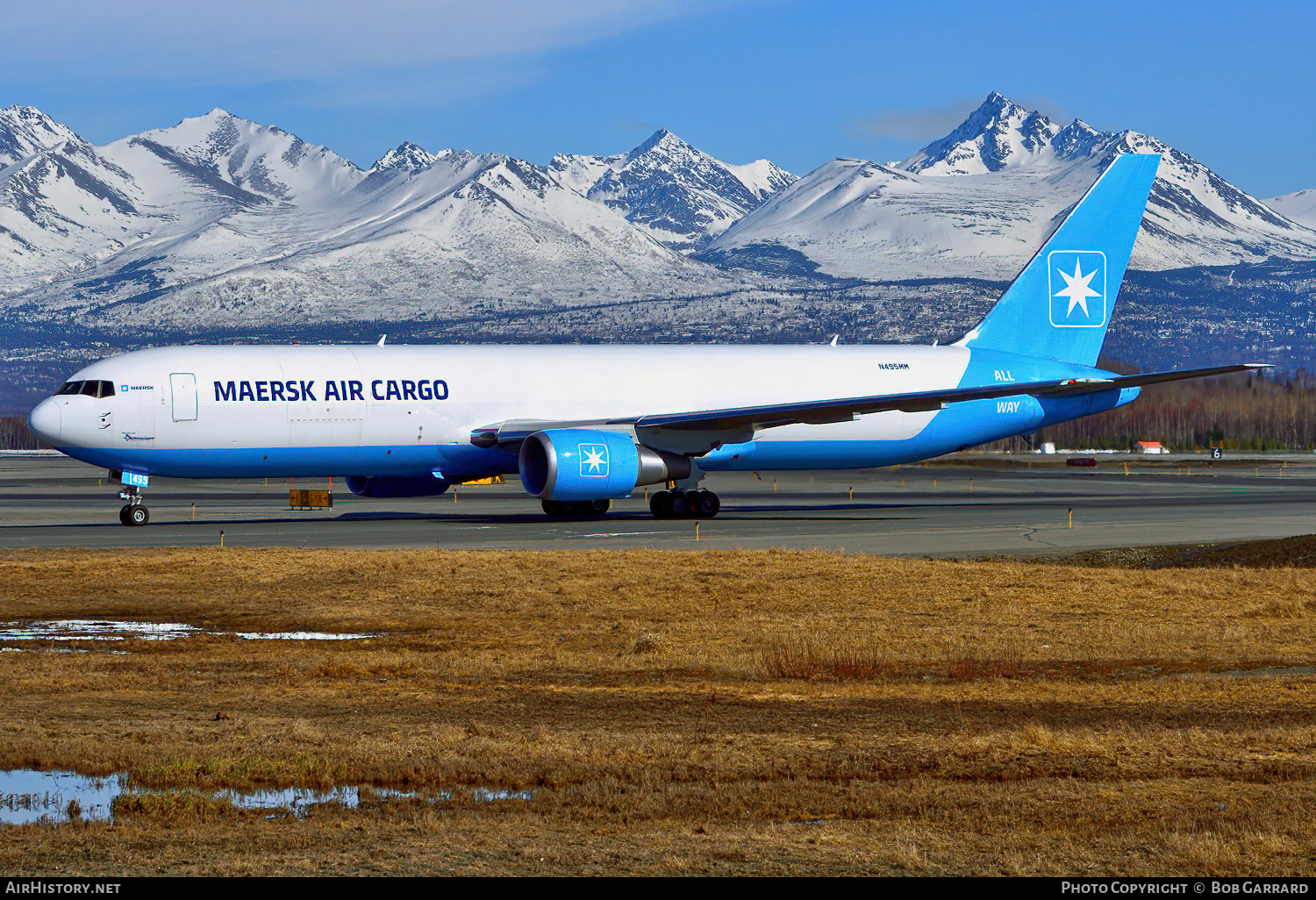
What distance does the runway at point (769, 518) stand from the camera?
37281 millimetres

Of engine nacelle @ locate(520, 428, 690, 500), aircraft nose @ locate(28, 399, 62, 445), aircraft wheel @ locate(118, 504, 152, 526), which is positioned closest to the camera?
aircraft nose @ locate(28, 399, 62, 445)

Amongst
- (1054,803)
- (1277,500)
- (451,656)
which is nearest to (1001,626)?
(451,656)

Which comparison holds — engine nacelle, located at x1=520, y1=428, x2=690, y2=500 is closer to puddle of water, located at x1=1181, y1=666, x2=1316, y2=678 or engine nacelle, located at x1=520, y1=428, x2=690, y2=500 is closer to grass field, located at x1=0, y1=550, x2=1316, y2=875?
grass field, located at x1=0, y1=550, x2=1316, y2=875

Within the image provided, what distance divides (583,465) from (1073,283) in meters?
19.4

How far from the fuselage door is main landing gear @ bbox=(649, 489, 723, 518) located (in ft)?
42.1

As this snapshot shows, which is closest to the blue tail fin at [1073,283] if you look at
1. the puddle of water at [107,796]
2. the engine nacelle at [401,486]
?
the engine nacelle at [401,486]

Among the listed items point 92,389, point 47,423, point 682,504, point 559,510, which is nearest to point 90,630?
point 47,423

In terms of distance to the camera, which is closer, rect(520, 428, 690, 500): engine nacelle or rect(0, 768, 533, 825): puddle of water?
rect(0, 768, 533, 825): puddle of water

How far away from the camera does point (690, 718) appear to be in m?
15.8

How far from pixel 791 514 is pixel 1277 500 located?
18551 millimetres

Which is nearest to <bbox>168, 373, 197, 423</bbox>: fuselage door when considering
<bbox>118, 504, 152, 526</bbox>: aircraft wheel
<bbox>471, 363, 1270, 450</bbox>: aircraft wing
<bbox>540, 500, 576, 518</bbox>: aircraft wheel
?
<bbox>118, 504, 152, 526</bbox>: aircraft wheel

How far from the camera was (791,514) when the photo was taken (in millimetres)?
46719

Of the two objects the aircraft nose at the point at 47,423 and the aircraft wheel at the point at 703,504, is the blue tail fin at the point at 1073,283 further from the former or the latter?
the aircraft nose at the point at 47,423

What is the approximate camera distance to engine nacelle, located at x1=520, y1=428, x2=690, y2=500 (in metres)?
39.9
